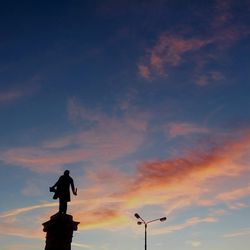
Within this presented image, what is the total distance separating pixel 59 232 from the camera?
20.2 metres

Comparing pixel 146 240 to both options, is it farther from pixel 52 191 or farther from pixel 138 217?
pixel 52 191

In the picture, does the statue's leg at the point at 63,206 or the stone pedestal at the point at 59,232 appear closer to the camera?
the stone pedestal at the point at 59,232

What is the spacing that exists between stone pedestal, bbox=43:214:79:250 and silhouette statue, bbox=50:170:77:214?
2.45ft

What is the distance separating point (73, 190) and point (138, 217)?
62.6 ft

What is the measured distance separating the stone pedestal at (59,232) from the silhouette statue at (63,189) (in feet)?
2.45

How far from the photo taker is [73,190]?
2211 cm

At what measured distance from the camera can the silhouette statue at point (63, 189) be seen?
21327 millimetres

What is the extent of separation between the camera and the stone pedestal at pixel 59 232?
790 inches

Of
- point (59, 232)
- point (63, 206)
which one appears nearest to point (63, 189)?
point (63, 206)

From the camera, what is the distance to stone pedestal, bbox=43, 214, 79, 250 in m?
20.1

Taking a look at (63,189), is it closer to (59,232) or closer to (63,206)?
(63,206)

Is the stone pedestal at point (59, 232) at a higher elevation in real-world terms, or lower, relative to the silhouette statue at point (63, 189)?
lower

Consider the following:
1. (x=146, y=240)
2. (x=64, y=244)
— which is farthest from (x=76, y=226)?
(x=146, y=240)

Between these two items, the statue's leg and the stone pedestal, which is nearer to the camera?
the stone pedestal
